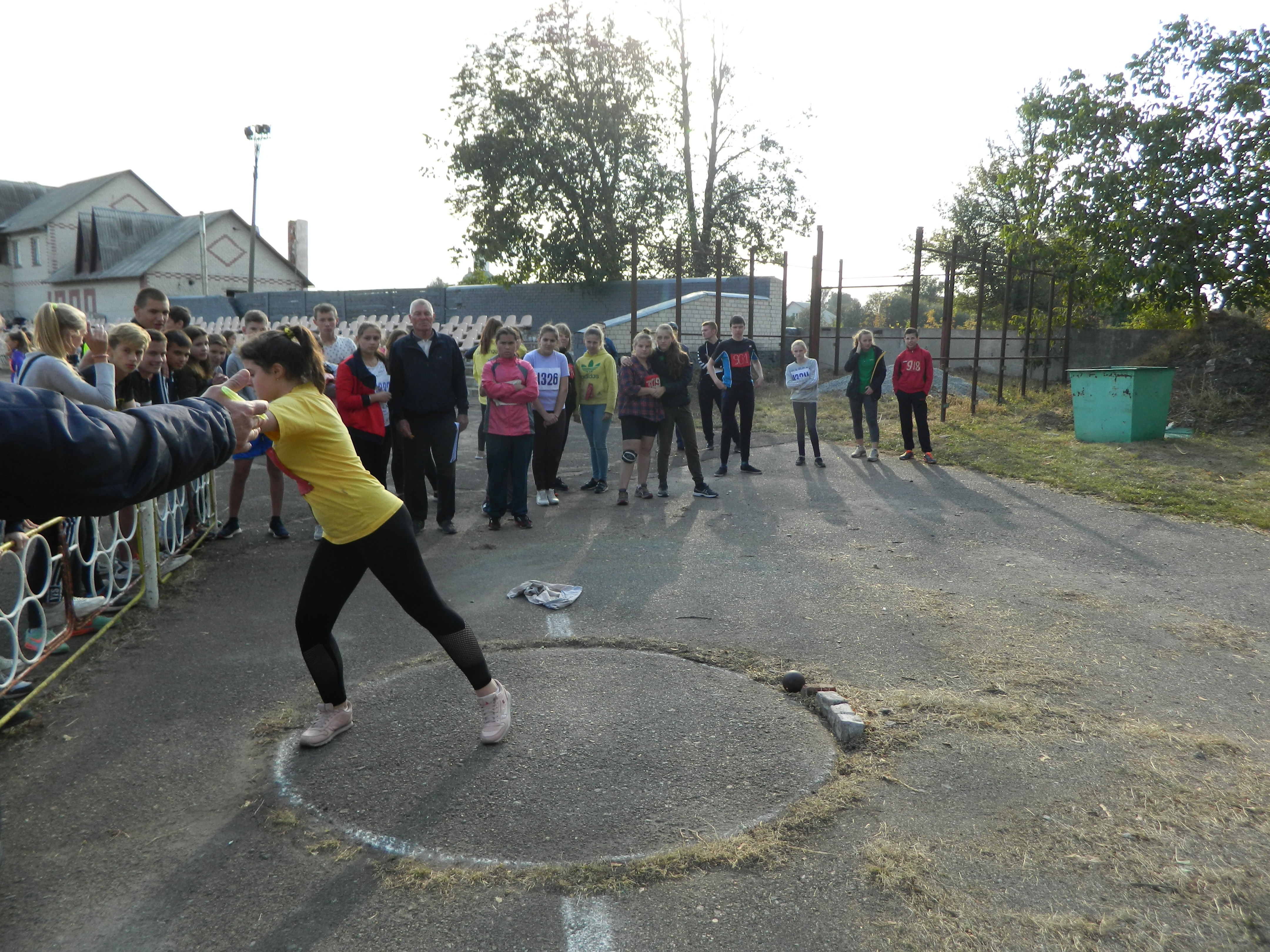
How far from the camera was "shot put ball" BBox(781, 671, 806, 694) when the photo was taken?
441 centimetres

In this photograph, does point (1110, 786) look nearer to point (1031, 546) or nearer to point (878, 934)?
point (878, 934)

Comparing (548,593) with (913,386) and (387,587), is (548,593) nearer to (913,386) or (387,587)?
(387,587)

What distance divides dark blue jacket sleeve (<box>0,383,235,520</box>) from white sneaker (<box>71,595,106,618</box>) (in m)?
3.92

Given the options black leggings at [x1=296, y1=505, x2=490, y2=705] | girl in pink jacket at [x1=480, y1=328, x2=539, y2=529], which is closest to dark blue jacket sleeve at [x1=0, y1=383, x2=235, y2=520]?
black leggings at [x1=296, y1=505, x2=490, y2=705]

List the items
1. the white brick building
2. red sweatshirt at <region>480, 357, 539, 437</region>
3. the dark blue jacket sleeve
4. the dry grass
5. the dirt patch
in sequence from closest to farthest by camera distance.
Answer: the dark blue jacket sleeve
red sweatshirt at <region>480, 357, 539, 437</region>
the dry grass
the dirt patch
the white brick building

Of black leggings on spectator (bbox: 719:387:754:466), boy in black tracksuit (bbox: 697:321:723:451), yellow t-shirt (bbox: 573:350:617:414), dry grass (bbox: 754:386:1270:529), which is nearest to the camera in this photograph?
dry grass (bbox: 754:386:1270:529)

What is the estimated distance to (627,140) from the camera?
102 feet

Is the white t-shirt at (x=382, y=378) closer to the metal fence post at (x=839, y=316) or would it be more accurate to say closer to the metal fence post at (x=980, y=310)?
the metal fence post at (x=980, y=310)

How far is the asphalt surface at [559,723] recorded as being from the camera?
8.91ft

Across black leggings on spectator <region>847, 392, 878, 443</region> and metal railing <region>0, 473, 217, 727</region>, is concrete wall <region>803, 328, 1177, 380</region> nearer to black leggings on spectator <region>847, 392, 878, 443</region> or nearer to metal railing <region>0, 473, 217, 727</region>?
black leggings on spectator <region>847, 392, 878, 443</region>

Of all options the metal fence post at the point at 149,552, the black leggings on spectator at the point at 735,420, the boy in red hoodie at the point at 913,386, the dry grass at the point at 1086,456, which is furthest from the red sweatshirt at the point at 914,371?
the metal fence post at the point at 149,552

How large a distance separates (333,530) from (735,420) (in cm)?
834

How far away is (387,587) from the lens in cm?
374

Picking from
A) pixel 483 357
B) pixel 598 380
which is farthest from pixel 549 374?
pixel 483 357
